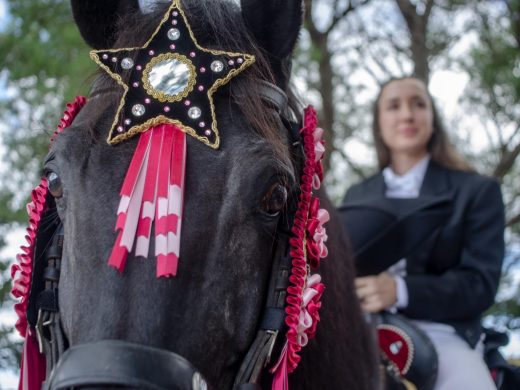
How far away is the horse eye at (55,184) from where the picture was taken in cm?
224

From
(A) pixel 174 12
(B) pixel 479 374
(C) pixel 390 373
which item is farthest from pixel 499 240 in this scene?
(A) pixel 174 12

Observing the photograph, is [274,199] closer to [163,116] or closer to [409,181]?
[163,116]

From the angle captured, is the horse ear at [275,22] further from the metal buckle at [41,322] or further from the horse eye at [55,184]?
the metal buckle at [41,322]

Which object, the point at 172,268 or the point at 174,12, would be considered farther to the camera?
the point at 174,12

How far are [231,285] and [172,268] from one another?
24 centimetres

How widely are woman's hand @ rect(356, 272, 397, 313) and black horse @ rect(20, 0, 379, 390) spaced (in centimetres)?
89

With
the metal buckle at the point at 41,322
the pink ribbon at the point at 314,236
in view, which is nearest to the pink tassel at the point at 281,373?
the pink ribbon at the point at 314,236

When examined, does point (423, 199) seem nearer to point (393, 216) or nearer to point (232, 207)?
point (393, 216)

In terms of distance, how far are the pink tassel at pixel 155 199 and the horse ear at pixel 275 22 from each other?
0.66 m

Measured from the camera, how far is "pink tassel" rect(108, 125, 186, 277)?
6.15ft

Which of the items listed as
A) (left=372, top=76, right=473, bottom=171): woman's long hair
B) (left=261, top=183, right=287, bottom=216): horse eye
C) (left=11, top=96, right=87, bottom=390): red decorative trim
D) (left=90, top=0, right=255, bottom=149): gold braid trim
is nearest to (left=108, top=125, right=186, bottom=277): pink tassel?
(left=90, top=0, right=255, bottom=149): gold braid trim

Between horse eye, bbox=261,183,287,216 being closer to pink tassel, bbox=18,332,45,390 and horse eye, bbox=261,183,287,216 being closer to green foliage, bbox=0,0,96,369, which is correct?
pink tassel, bbox=18,332,45,390

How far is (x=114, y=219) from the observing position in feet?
6.48

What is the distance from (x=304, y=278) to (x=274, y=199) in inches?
12.4
